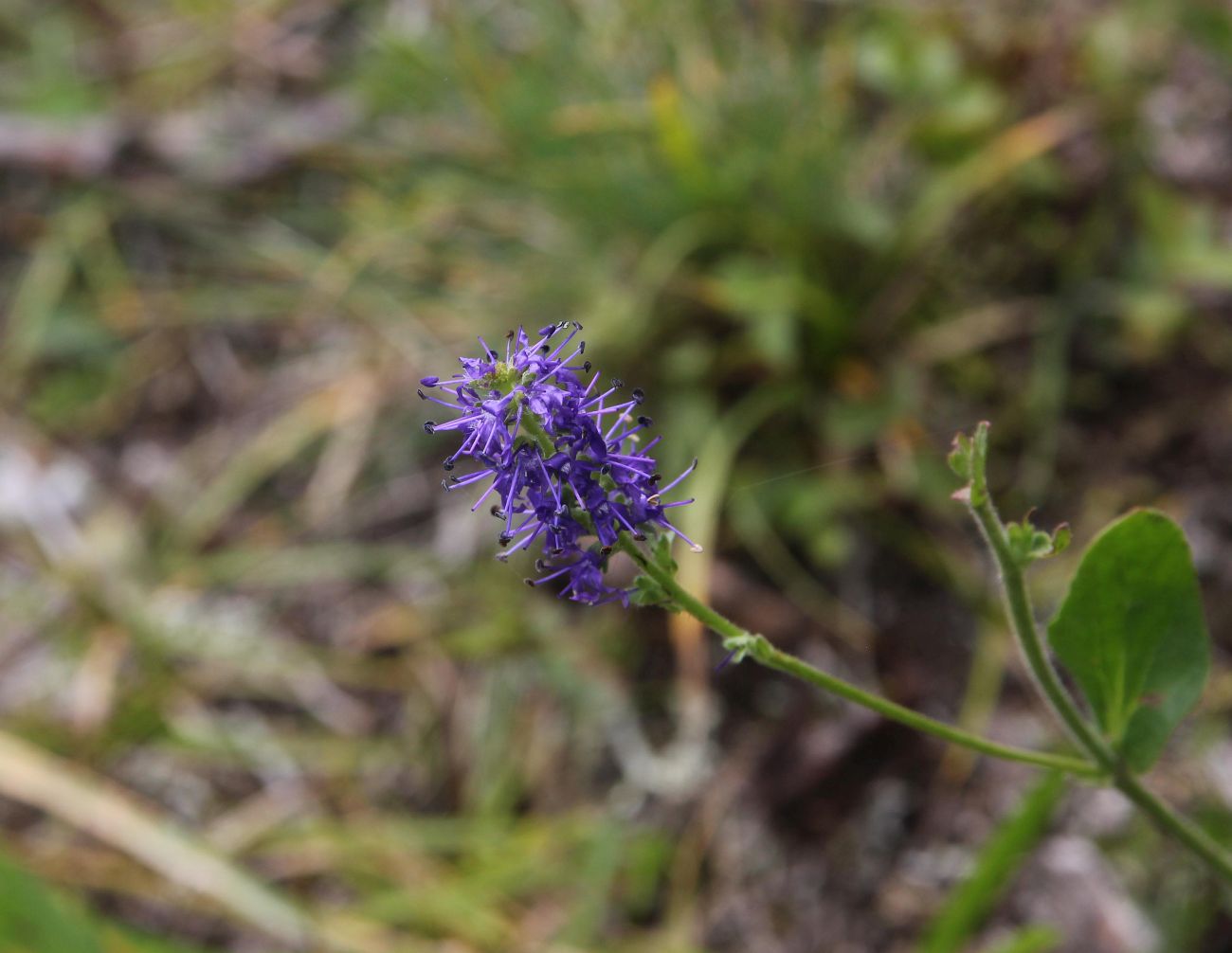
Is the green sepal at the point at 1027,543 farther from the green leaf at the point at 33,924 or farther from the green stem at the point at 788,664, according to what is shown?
the green leaf at the point at 33,924

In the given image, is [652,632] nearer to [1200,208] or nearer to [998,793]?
[998,793]

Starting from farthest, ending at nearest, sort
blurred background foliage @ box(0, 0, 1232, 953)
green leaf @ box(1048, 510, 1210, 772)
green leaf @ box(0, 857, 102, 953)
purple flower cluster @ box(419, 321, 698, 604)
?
1. blurred background foliage @ box(0, 0, 1232, 953)
2. green leaf @ box(0, 857, 102, 953)
3. green leaf @ box(1048, 510, 1210, 772)
4. purple flower cluster @ box(419, 321, 698, 604)

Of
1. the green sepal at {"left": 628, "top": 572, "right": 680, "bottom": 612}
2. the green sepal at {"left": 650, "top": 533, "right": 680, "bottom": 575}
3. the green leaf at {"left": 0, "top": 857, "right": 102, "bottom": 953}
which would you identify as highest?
the green leaf at {"left": 0, "top": 857, "right": 102, "bottom": 953}

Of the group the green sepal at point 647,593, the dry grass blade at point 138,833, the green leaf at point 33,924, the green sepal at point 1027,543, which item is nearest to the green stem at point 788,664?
the green sepal at point 647,593

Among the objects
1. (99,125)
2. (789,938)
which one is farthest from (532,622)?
(99,125)

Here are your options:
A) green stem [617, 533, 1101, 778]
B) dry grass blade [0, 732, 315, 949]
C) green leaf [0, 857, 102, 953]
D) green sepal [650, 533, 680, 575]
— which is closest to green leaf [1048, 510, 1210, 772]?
green stem [617, 533, 1101, 778]

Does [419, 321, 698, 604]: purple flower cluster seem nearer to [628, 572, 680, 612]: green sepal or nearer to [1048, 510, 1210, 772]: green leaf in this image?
[628, 572, 680, 612]: green sepal

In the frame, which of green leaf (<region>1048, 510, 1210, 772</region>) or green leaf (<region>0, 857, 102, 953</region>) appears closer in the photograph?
green leaf (<region>1048, 510, 1210, 772</region>)

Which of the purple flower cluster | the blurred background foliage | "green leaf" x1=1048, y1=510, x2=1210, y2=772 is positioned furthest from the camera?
the blurred background foliage
